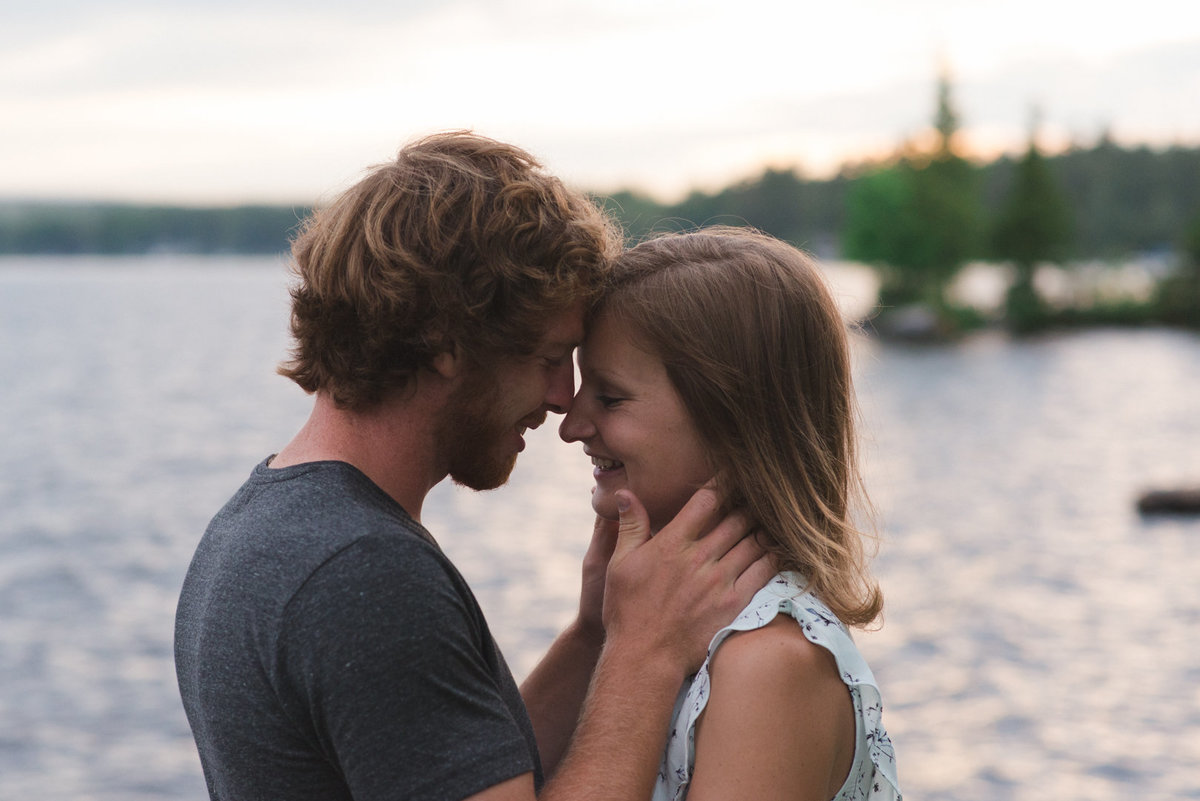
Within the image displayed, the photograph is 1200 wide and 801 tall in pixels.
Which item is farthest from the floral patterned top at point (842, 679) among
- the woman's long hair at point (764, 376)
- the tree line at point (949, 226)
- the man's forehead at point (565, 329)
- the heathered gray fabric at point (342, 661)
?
the tree line at point (949, 226)

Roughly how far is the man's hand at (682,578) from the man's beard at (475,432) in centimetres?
30

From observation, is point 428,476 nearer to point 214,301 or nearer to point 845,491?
point 845,491

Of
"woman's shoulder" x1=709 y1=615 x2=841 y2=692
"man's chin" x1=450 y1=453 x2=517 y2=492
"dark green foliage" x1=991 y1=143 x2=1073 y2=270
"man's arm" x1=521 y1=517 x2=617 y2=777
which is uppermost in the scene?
"man's chin" x1=450 y1=453 x2=517 y2=492

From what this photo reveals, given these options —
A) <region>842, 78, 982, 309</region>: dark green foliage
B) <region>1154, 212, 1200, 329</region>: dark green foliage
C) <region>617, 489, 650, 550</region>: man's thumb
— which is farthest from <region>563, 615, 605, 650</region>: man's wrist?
<region>1154, 212, 1200, 329</region>: dark green foliage

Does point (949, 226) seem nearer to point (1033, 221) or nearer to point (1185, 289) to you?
point (1033, 221)

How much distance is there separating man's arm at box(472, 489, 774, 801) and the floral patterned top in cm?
6

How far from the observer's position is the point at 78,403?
49.0 m

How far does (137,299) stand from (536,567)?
15491 centimetres

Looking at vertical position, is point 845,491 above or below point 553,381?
below

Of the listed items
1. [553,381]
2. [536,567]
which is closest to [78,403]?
[536,567]

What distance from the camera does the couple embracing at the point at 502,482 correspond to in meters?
1.94

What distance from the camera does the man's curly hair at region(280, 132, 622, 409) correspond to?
7.41 feet

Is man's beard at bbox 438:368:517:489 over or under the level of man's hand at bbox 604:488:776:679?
over

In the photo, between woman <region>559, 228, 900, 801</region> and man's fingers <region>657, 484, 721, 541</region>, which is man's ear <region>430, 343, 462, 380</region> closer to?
woman <region>559, 228, 900, 801</region>
